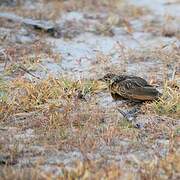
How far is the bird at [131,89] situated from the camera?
5.29 m

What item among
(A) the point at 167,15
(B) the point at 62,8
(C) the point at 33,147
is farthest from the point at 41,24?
(C) the point at 33,147

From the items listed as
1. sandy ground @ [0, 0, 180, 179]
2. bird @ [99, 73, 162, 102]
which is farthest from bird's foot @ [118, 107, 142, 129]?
bird @ [99, 73, 162, 102]

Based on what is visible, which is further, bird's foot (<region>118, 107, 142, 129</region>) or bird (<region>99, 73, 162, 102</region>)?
bird (<region>99, 73, 162, 102</region>)

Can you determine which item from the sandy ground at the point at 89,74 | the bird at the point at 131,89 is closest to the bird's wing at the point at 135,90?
the bird at the point at 131,89

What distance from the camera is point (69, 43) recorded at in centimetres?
742

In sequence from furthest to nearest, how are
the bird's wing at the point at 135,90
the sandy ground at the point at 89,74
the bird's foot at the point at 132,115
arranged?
1. the bird's wing at the point at 135,90
2. the bird's foot at the point at 132,115
3. the sandy ground at the point at 89,74

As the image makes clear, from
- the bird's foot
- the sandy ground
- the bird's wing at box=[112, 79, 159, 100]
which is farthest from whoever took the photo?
the bird's wing at box=[112, 79, 159, 100]

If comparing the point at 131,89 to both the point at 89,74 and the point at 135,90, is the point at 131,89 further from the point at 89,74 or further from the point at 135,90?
Answer: the point at 89,74

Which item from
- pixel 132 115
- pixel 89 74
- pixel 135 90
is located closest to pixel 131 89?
pixel 135 90

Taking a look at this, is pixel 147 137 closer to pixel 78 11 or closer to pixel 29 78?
pixel 29 78

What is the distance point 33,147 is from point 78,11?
4.96m

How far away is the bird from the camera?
5.29 m

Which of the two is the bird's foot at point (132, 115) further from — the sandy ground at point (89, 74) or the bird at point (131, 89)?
the bird at point (131, 89)

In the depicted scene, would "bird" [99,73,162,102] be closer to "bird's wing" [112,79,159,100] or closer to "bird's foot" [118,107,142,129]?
"bird's wing" [112,79,159,100]
